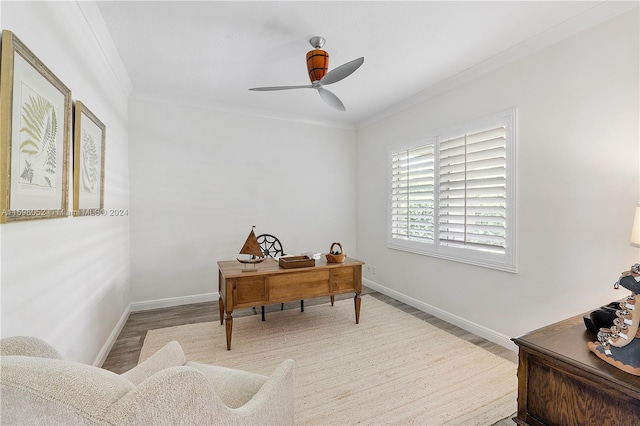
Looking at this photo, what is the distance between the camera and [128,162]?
3553 mm

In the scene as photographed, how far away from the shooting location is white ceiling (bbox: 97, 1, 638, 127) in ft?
6.78

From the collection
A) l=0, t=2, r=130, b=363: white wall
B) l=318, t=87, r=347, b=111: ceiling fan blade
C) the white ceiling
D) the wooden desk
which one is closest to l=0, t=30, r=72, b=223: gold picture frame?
l=0, t=2, r=130, b=363: white wall

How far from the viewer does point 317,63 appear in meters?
2.36

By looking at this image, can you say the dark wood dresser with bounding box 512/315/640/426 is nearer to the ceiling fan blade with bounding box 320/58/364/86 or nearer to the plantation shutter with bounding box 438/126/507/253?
the plantation shutter with bounding box 438/126/507/253


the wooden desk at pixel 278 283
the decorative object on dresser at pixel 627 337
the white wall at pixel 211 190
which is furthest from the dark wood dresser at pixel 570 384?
the white wall at pixel 211 190

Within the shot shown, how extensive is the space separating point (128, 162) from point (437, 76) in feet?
12.6

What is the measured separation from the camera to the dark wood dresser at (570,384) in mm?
1014

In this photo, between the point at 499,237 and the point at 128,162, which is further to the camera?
the point at 128,162

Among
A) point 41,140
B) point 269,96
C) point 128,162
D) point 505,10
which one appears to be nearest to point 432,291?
point 505,10

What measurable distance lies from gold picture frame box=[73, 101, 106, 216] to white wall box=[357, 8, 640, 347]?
3.47m

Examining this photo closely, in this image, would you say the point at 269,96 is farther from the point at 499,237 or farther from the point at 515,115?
the point at 499,237

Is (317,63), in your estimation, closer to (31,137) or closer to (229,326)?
(31,137)

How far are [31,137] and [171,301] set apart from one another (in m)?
2.94

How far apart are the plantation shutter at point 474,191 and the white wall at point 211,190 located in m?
2.05
